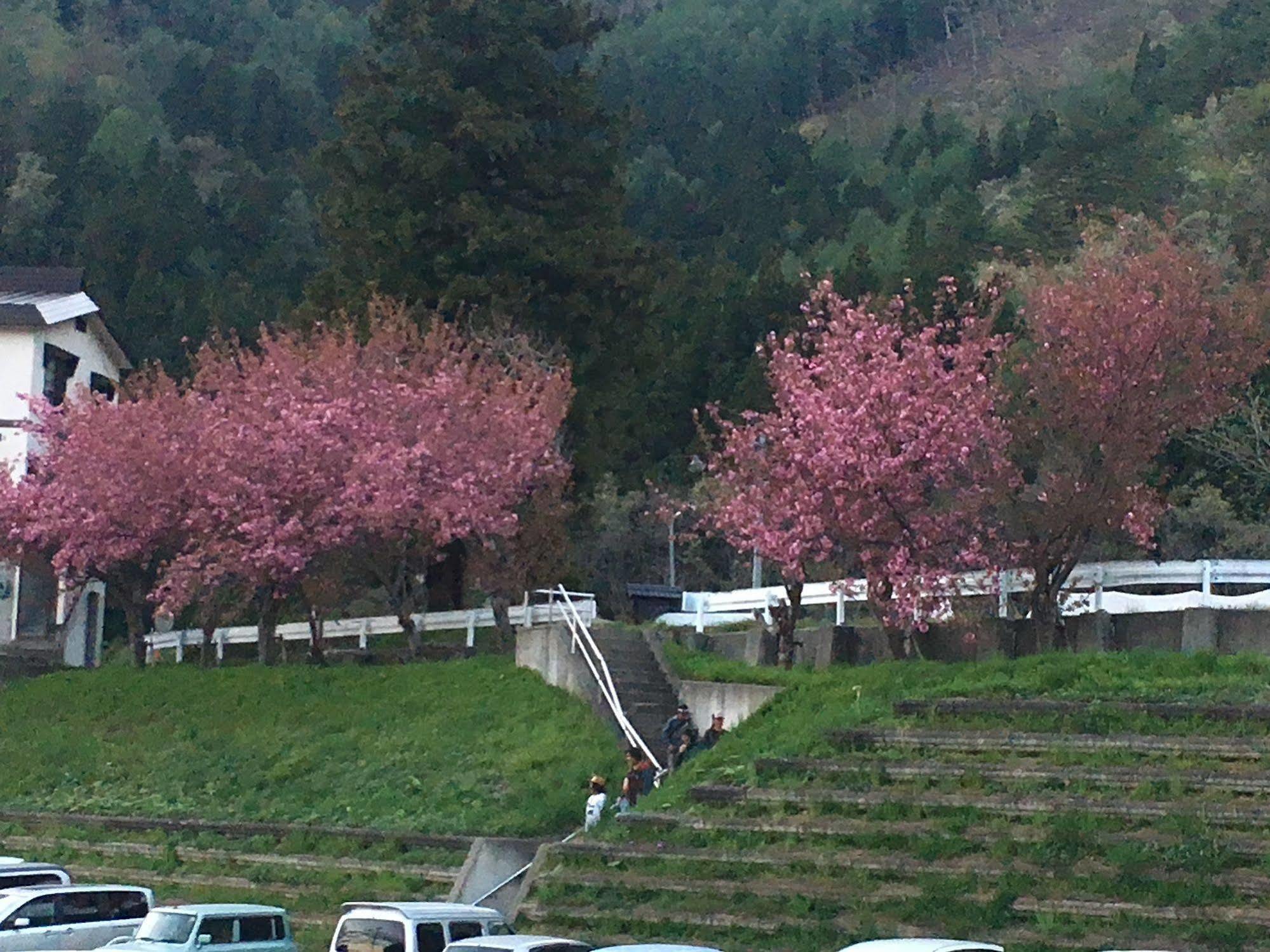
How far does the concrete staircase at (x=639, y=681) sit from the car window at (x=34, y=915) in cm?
863

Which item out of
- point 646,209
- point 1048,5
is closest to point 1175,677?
point 646,209

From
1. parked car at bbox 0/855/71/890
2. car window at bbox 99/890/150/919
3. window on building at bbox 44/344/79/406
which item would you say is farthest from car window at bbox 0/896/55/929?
window on building at bbox 44/344/79/406

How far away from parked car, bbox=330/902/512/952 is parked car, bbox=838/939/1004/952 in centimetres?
389

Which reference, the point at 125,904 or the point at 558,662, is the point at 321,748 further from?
the point at 125,904

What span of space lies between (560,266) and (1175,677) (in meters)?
20.5

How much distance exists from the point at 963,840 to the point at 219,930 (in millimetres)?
7184

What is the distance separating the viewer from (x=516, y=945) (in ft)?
55.5

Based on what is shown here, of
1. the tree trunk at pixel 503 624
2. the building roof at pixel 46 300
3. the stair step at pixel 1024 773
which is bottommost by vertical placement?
the stair step at pixel 1024 773

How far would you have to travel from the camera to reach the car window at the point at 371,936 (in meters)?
18.2

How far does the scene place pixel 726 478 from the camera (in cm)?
3072

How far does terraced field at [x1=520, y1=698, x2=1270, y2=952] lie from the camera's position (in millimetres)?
18031

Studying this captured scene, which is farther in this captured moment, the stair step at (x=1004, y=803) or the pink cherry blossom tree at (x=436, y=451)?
the pink cherry blossom tree at (x=436, y=451)

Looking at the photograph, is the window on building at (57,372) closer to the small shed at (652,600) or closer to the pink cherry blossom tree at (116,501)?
the pink cherry blossom tree at (116,501)

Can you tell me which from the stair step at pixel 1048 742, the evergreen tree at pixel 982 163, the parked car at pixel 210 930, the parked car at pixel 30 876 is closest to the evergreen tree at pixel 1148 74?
the evergreen tree at pixel 982 163
